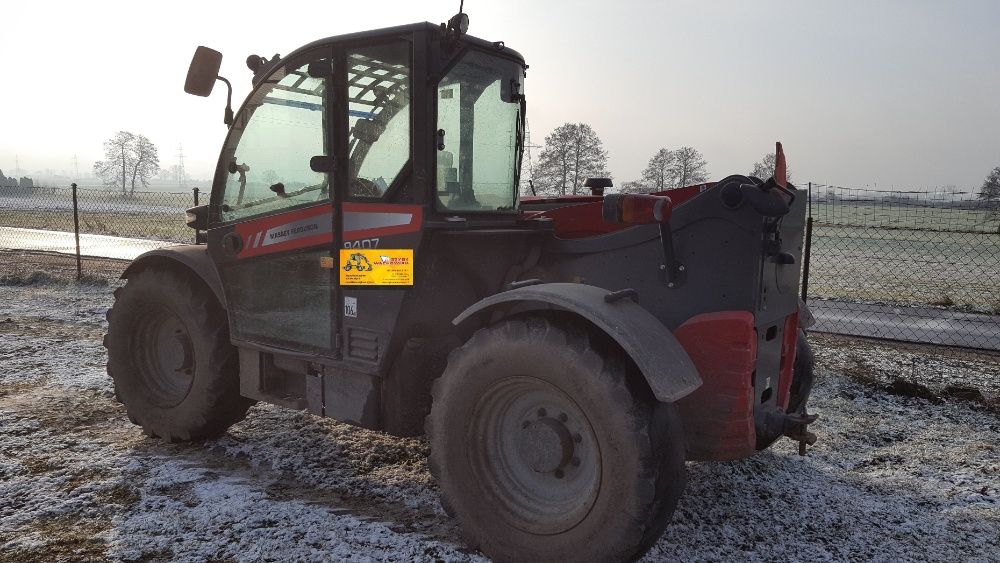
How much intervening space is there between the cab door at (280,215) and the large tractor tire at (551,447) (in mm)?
1075

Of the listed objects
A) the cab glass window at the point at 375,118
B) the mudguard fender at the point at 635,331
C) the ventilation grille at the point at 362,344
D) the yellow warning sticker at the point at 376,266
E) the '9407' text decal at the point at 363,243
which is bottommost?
the ventilation grille at the point at 362,344

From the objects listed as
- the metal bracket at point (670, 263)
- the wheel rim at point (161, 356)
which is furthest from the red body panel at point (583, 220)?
the wheel rim at point (161, 356)

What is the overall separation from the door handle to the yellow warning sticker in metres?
0.87

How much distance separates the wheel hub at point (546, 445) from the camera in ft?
9.37

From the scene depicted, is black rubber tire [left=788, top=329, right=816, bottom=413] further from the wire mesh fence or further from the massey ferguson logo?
the wire mesh fence

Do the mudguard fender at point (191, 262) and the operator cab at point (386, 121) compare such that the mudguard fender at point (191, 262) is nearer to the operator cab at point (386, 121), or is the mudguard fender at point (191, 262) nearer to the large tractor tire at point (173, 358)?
the large tractor tire at point (173, 358)

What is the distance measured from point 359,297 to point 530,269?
96 cm

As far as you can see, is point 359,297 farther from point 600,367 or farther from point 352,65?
Answer: point 600,367

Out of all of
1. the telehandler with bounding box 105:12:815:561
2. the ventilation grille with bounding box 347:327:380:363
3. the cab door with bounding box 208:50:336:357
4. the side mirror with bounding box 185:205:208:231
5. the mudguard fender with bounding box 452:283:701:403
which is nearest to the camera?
the mudguard fender with bounding box 452:283:701:403

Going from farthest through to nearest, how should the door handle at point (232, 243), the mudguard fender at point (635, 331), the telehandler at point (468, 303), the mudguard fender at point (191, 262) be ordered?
the mudguard fender at point (191, 262)
the door handle at point (232, 243)
the telehandler at point (468, 303)
the mudguard fender at point (635, 331)

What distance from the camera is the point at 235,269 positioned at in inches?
163

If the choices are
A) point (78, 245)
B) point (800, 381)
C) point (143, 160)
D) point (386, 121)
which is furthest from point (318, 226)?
point (143, 160)

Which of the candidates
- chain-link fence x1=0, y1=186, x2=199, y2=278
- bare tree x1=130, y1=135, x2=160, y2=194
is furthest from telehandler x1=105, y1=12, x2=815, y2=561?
bare tree x1=130, y1=135, x2=160, y2=194

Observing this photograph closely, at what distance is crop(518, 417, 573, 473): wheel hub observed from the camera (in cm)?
286
